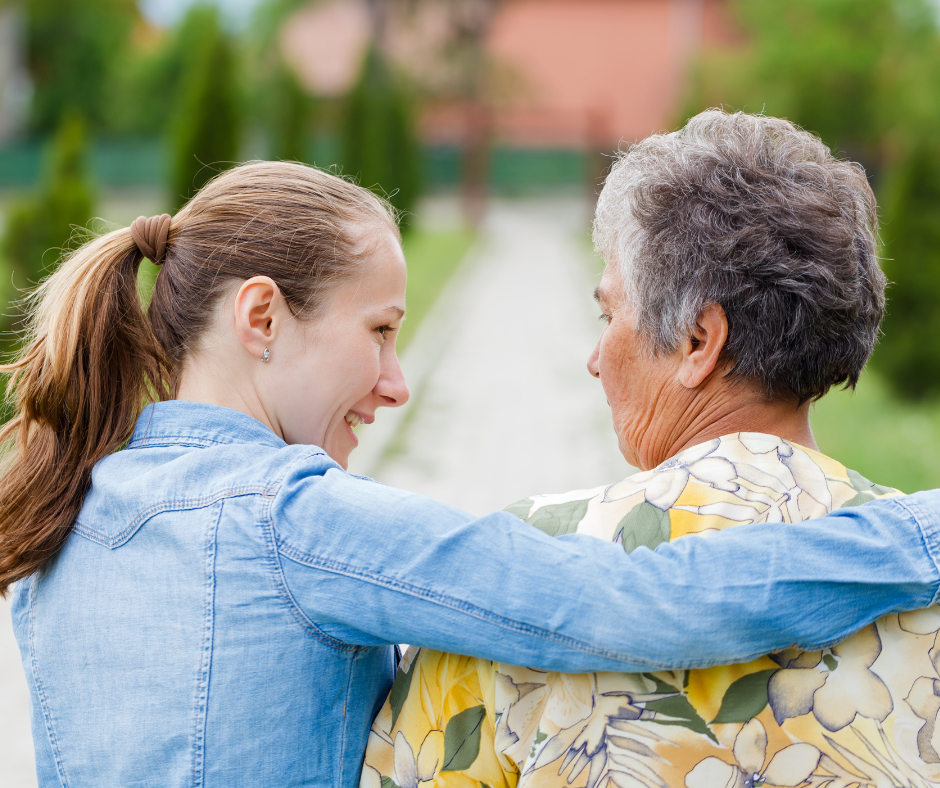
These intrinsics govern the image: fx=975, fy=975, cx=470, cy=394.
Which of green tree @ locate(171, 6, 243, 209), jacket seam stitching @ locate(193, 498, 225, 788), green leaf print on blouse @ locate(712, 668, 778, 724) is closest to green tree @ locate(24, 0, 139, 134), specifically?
green tree @ locate(171, 6, 243, 209)

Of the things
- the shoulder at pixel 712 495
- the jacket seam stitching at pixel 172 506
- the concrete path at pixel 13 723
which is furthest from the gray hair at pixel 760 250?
the concrete path at pixel 13 723

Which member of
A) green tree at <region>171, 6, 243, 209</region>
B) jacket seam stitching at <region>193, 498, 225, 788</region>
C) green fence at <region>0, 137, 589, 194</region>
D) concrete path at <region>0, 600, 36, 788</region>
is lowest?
green fence at <region>0, 137, 589, 194</region>

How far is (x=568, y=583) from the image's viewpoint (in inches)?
52.6

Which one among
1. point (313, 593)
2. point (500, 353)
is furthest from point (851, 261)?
point (500, 353)

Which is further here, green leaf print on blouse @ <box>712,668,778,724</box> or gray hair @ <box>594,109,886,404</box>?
gray hair @ <box>594,109,886,404</box>

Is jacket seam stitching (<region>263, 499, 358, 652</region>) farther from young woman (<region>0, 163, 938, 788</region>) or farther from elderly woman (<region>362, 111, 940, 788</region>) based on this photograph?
elderly woman (<region>362, 111, 940, 788</region>)

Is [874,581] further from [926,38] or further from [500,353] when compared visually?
[926,38]

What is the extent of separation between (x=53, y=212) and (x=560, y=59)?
117ft

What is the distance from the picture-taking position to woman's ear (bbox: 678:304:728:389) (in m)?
1.64

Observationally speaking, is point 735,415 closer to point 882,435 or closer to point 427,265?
point 882,435

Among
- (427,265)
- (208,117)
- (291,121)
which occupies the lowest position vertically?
(427,265)

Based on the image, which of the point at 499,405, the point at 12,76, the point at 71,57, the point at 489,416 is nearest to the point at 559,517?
the point at 489,416

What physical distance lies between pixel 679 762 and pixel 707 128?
1064 mm

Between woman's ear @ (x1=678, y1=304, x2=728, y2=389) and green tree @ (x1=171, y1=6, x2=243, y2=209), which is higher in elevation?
woman's ear @ (x1=678, y1=304, x2=728, y2=389)
